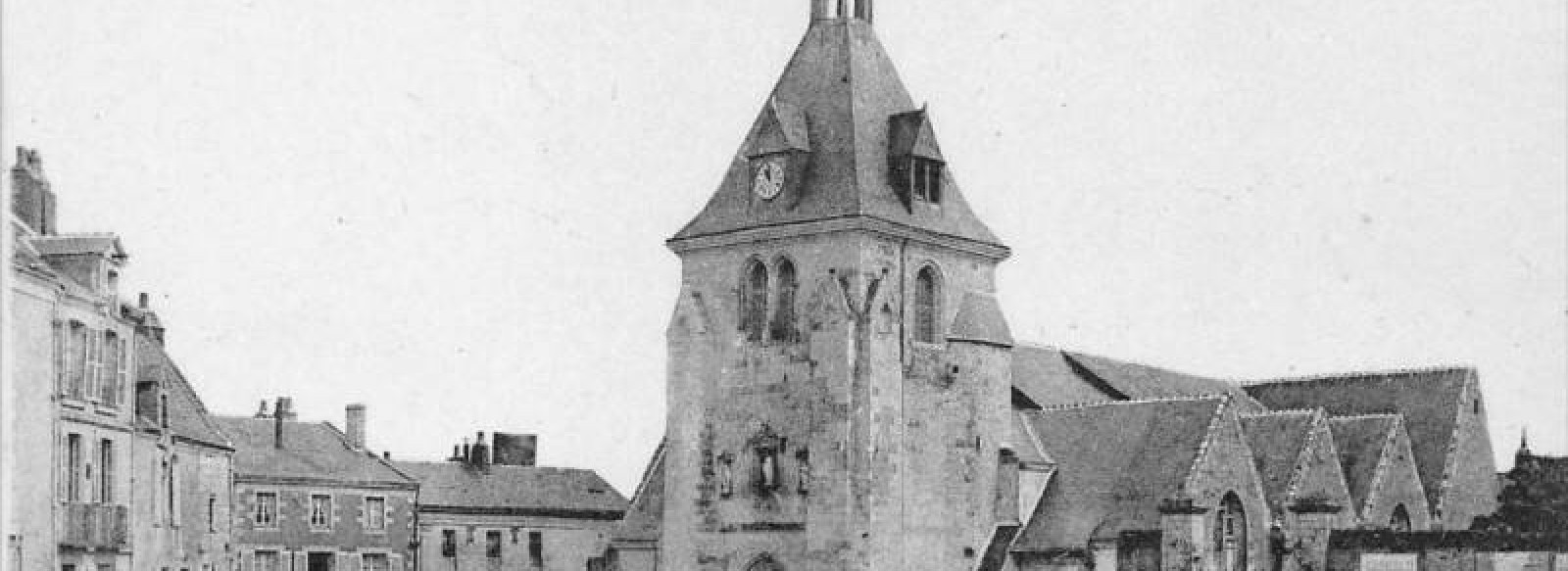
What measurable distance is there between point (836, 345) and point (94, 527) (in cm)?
1467

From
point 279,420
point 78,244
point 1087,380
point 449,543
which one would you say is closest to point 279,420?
point 279,420

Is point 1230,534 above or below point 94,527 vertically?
below

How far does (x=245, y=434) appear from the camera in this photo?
65125mm

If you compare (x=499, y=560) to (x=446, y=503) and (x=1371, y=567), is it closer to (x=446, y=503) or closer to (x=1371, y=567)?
(x=446, y=503)

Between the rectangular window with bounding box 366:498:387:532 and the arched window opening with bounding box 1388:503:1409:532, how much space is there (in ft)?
104

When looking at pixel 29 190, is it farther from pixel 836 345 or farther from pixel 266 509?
pixel 266 509

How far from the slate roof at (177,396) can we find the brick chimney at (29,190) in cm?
551

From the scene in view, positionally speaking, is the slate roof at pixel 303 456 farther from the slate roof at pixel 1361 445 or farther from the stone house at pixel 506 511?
the slate roof at pixel 1361 445

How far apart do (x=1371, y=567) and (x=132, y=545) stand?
2405 cm

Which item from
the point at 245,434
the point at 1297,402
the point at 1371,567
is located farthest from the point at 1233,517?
the point at 245,434

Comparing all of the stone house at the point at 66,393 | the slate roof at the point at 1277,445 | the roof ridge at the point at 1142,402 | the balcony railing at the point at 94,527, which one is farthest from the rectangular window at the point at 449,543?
the balcony railing at the point at 94,527

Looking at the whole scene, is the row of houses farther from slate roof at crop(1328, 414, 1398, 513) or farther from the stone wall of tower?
slate roof at crop(1328, 414, 1398, 513)

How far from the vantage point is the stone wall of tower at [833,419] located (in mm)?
41156

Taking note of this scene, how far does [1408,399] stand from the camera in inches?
2180
